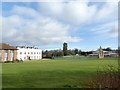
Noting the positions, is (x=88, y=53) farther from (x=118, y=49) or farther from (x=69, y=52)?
(x=118, y=49)

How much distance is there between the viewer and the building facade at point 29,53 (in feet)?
474

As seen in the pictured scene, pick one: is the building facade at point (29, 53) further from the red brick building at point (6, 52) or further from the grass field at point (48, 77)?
the grass field at point (48, 77)

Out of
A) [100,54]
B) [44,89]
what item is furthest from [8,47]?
[44,89]

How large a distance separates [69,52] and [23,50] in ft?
88.6

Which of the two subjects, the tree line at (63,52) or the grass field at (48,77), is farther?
the tree line at (63,52)

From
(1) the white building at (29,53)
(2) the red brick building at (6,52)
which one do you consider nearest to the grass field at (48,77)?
(2) the red brick building at (6,52)

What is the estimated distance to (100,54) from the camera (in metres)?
128

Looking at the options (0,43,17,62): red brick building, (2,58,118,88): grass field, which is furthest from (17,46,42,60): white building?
(2,58,118,88): grass field

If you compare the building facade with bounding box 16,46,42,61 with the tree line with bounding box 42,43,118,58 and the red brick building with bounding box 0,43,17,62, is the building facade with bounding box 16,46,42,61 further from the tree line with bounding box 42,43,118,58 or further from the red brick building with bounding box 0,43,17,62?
the red brick building with bounding box 0,43,17,62

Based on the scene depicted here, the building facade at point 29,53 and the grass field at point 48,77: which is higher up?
the building facade at point 29,53

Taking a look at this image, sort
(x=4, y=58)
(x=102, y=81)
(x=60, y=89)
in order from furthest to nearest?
1. (x=4, y=58)
2. (x=60, y=89)
3. (x=102, y=81)

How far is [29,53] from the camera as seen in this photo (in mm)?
154500

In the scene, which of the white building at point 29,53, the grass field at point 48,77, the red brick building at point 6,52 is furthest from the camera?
the white building at point 29,53

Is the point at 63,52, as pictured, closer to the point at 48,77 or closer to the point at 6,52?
the point at 6,52
